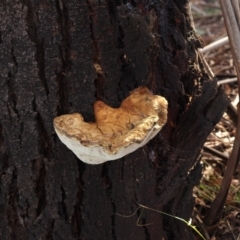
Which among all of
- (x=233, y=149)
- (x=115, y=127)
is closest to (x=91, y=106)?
(x=115, y=127)

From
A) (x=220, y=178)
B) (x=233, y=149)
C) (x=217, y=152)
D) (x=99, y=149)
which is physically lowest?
(x=220, y=178)

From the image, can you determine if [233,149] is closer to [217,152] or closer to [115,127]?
[217,152]

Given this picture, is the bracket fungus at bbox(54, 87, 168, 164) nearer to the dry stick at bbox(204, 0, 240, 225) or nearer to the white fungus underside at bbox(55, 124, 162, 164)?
the white fungus underside at bbox(55, 124, 162, 164)

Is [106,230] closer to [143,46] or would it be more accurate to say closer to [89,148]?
[89,148]

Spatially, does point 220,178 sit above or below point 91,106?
below

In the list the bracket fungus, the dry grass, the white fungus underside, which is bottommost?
the dry grass

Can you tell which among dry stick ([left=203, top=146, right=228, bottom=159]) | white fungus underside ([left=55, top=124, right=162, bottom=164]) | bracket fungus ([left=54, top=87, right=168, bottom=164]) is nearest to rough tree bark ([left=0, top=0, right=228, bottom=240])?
bracket fungus ([left=54, top=87, right=168, bottom=164])

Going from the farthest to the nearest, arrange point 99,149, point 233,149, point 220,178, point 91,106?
point 220,178
point 233,149
point 91,106
point 99,149
